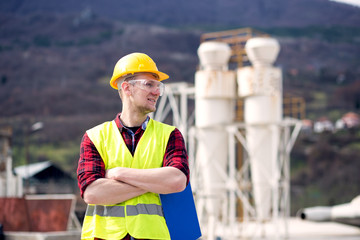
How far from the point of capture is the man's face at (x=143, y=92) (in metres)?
4.34

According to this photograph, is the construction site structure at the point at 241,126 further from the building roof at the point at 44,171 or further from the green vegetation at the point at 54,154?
the green vegetation at the point at 54,154

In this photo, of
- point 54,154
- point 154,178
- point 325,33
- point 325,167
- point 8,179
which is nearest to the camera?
point 154,178

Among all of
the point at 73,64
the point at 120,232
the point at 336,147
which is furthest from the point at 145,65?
the point at 73,64

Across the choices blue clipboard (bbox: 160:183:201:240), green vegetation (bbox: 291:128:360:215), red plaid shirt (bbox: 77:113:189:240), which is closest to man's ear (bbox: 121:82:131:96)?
red plaid shirt (bbox: 77:113:189:240)

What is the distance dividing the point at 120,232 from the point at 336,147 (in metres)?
116

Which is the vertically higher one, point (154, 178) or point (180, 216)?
point (154, 178)

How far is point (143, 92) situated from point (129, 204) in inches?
29.9

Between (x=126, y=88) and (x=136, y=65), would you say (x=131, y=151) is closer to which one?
(x=126, y=88)

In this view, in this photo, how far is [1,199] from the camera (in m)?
18.9

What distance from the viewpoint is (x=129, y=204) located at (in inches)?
163

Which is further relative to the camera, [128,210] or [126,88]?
[126,88]

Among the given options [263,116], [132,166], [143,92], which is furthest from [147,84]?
[263,116]

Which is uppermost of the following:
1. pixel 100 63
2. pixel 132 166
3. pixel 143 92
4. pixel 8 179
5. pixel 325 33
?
pixel 325 33

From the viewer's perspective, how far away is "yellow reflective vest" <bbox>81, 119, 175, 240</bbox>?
4.06 metres
